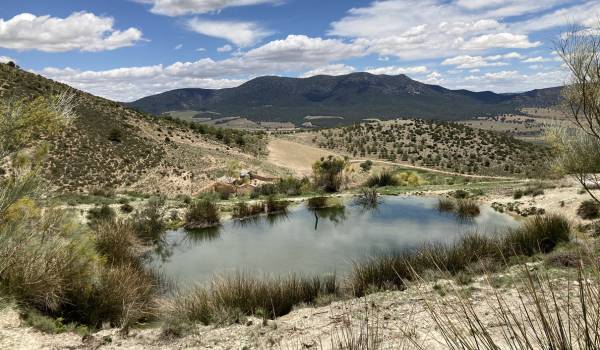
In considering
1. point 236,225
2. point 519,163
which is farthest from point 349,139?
point 236,225

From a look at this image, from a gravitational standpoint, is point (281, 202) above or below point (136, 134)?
below

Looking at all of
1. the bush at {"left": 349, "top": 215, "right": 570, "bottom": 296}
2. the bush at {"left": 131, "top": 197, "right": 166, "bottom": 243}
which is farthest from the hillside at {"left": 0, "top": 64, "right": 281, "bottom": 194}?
the bush at {"left": 349, "top": 215, "right": 570, "bottom": 296}

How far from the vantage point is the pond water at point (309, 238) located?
15.1 metres

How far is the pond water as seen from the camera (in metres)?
15.1

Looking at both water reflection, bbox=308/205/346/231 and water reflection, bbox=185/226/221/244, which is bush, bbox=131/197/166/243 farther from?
water reflection, bbox=308/205/346/231

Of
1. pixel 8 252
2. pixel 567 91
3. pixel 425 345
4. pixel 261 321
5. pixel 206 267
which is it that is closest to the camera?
pixel 425 345

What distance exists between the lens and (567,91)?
12.3 metres

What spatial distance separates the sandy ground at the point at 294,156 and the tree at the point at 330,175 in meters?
11.5

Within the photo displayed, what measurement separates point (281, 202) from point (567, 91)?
1556cm

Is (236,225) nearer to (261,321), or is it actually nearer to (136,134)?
(261,321)

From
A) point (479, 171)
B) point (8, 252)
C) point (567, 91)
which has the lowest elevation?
point (479, 171)

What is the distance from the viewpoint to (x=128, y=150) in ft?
139

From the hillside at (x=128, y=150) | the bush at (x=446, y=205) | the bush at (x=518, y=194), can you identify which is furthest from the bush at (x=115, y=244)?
the bush at (x=518, y=194)

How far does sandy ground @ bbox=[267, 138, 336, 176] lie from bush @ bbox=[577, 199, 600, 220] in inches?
1184
